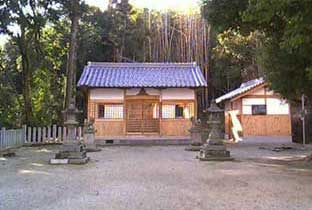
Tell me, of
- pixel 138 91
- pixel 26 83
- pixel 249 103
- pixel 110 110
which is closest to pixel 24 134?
pixel 26 83

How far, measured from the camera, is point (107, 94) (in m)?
22.7

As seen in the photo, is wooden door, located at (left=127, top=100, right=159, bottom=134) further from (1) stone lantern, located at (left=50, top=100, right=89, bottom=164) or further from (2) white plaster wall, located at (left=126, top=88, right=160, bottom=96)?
(1) stone lantern, located at (left=50, top=100, right=89, bottom=164)

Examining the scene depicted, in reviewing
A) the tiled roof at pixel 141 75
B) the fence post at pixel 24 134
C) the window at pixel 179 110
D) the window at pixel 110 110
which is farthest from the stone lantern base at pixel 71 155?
the window at pixel 179 110

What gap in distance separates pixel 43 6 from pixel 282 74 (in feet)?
42.7

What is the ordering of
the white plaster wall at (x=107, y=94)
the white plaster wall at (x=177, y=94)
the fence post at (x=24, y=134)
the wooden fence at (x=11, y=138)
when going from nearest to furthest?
1. the wooden fence at (x=11, y=138)
2. the fence post at (x=24, y=134)
3. the white plaster wall at (x=107, y=94)
4. the white plaster wall at (x=177, y=94)

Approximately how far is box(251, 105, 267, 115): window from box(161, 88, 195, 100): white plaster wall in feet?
11.6

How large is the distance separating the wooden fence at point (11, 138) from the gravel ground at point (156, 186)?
4.62 m

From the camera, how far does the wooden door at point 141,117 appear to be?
2328 centimetres

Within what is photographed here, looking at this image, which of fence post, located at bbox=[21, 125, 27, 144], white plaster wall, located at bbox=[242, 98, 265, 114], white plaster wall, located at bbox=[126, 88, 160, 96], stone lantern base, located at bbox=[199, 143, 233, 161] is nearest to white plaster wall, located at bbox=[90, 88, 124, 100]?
white plaster wall, located at bbox=[126, 88, 160, 96]

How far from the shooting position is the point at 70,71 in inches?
797

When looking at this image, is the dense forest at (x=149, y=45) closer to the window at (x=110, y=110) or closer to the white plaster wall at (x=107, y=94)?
the white plaster wall at (x=107, y=94)

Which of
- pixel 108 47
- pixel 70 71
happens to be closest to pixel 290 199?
pixel 70 71

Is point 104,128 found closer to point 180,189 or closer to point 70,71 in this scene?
point 70,71

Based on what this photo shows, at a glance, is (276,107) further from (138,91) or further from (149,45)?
(149,45)
